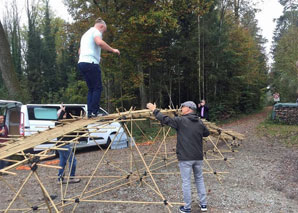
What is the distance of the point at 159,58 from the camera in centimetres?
1304

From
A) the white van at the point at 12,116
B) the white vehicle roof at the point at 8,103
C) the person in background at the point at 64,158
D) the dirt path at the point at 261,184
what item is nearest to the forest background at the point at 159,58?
the white van at the point at 12,116

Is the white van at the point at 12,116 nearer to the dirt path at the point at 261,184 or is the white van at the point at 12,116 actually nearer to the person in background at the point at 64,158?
the person in background at the point at 64,158

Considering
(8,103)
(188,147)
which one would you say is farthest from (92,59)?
(8,103)

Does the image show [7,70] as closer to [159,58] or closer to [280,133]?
[159,58]

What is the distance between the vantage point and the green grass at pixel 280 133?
9.72 metres

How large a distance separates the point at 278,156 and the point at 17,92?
1096 centimetres

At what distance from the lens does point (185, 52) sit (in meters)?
15.1

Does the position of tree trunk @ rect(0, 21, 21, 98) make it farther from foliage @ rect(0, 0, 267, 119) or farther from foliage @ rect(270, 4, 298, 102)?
foliage @ rect(270, 4, 298, 102)

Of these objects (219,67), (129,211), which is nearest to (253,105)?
(219,67)

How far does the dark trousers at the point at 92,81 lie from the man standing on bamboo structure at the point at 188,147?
1.18 m

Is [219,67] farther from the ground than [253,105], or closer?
farther from the ground

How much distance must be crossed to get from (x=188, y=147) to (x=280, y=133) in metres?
9.53

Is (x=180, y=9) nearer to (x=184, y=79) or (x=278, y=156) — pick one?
(x=184, y=79)

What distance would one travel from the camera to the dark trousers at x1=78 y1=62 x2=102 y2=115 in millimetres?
4219
